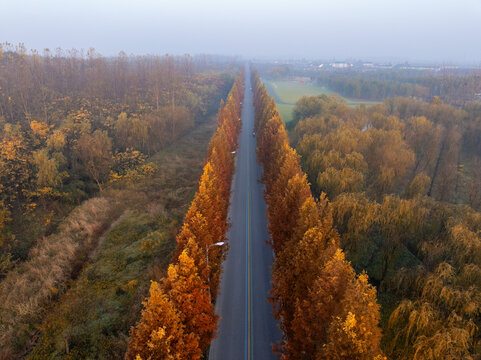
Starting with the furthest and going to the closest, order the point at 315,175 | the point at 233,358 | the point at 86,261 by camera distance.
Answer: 1. the point at 315,175
2. the point at 86,261
3. the point at 233,358

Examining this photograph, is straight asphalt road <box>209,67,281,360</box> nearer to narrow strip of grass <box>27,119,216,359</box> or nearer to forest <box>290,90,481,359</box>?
narrow strip of grass <box>27,119,216,359</box>

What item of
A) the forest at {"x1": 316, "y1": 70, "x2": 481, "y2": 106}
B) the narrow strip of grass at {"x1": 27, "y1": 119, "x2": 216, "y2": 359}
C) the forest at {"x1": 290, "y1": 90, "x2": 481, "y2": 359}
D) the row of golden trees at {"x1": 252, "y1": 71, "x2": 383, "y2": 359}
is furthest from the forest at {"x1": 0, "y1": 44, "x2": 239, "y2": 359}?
the forest at {"x1": 316, "y1": 70, "x2": 481, "y2": 106}

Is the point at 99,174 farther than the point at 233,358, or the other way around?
the point at 99,174

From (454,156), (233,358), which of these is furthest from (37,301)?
(454,156)

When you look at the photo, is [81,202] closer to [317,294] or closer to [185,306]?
[185,306]

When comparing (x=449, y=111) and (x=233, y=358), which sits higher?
(x=449, y=111)

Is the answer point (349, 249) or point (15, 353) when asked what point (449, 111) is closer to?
point (349, 249)

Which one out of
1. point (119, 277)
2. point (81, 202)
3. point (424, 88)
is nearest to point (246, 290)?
point (119, 277)

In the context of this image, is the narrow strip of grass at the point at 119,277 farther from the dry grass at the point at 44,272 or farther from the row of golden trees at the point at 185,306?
the row of golden trees at the point at 185,306
